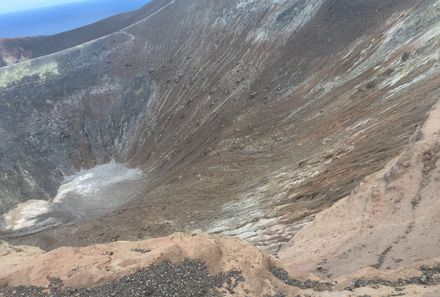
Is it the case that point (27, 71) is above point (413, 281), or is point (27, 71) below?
above

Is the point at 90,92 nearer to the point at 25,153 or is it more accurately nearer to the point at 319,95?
the point at 25,153

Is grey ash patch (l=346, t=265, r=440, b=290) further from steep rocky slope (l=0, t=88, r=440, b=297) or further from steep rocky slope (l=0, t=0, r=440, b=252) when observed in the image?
steep rocky slope (l=0, t=0, r=440, b=252)

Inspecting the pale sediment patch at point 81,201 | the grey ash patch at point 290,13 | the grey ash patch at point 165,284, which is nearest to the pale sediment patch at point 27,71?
the pale sediment patch at point 81,201

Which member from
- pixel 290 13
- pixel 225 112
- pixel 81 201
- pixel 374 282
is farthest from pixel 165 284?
pixel 290 13

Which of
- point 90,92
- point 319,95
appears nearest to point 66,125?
point 90,92

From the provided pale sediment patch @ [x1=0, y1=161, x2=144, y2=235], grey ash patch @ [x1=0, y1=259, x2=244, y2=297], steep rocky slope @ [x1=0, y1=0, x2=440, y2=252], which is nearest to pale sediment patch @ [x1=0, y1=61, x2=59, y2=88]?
steep rocky slope @ [x1=0, y1=0, x2=440, y2=252]

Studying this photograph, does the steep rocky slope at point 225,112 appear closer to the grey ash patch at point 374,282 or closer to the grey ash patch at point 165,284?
the grey ash patch at point 374,282

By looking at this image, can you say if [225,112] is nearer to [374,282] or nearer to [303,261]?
[303,261]
